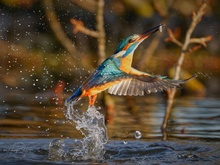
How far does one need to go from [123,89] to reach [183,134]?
1.56m

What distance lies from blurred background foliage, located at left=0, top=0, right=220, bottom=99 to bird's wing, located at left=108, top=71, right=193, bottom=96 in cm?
520

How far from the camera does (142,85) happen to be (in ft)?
17.6

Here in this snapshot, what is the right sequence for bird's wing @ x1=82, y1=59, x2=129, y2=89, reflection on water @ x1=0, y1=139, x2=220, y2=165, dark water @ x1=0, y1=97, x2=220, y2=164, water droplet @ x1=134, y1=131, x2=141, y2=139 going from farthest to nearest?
water droplet @ x1=134, y1=131, x2=141, y2=139, dark water @ x1=0, y1=97, x2=220, y2=164, reflection on water @ x1=0, y1=139, x2=220, y2=165, bird's wing @ x1=82, y1=59, x2=129, y2=89

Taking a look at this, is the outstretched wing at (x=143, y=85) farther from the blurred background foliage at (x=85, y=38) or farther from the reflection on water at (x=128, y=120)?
the blurred background foliage at (x=85, y=38)

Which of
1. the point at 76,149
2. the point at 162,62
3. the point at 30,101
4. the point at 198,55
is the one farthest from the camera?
the point at 198,55

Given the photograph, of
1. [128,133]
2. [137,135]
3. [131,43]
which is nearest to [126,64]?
[131,43]

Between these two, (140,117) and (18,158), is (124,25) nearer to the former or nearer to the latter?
(140,117)

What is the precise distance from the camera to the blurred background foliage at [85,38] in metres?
11.0

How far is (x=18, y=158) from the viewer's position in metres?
5.66

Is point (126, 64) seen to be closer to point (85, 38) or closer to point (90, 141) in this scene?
point (90, 141)

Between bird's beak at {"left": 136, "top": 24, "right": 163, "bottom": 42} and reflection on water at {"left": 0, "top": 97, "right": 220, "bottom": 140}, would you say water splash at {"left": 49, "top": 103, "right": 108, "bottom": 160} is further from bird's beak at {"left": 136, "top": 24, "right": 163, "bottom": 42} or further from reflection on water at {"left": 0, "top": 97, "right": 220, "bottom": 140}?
bird's beak at {"left": 136, "top": 24, "right": 163, "bottom": 42}

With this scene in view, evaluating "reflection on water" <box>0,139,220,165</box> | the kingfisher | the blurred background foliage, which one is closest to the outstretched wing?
the kingfisher

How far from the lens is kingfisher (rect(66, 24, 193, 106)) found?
5.08 metres

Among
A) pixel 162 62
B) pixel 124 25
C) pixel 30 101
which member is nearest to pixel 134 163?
pixel 30 101
